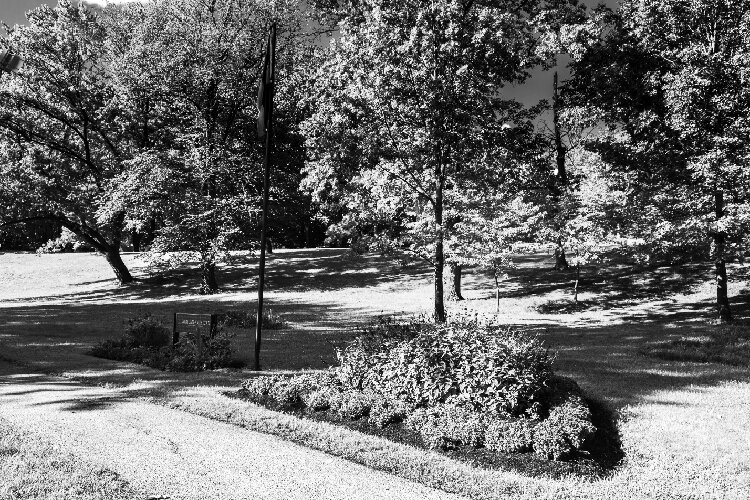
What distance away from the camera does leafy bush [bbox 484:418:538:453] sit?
6363 millimetres

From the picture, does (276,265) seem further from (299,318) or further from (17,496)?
(17,496)

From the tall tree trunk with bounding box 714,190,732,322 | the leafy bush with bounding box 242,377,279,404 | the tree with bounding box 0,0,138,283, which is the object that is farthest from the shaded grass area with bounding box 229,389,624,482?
the tree with bounding box 0,0,138,283

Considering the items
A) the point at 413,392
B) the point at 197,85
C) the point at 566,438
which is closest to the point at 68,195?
the point at 197,85

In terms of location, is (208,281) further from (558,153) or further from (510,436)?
(510,436)

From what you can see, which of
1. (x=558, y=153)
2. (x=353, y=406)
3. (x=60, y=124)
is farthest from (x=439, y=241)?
(x=60, y=124)

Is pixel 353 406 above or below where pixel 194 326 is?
above

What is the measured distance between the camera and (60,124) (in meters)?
31.3

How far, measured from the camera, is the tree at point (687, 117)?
15875 millimetres

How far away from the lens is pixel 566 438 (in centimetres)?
633

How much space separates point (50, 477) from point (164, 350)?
722 centimetres

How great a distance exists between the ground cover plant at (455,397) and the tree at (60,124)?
23213 millimetres

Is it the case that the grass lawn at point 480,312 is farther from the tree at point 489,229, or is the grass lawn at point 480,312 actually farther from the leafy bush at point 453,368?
the tree at point 489,229

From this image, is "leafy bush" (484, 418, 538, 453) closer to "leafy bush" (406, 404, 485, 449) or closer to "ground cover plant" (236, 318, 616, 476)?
"ground cover plant" (236, 318, 616, 476)

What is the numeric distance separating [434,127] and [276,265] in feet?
72.8
